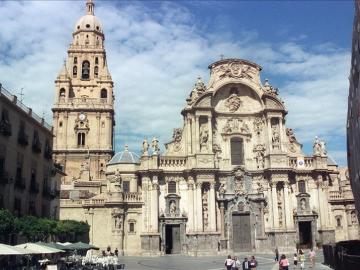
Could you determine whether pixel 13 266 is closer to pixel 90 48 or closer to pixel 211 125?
pixel 211 125

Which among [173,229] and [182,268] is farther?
[173,229]

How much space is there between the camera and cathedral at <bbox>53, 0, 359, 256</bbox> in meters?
48.5

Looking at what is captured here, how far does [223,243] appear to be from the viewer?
48.6 meters

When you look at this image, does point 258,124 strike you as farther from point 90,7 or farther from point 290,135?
point 90,7

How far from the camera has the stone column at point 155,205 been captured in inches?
1885

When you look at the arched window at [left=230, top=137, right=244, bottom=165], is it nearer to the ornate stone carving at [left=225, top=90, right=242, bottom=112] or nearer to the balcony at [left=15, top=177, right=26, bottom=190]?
the ornate stone carving at [left=225, top=90, right=242, bottom=112]

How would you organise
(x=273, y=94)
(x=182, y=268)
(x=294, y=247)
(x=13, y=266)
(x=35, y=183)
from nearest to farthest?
1. (x=13, y=266)
2. (x=182, y=268)
3. (x=35, y=183)
4. (x=294, y=247)
5. (x=273, y=94)

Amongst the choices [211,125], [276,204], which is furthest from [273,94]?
[276,204]

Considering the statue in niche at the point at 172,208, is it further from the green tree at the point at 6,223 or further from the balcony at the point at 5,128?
the green tree at the point at 6,223

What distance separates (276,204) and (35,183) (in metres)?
24.6

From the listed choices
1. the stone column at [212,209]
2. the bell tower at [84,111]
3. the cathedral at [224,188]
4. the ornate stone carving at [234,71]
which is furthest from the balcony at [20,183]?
the bell tower at [84,111]

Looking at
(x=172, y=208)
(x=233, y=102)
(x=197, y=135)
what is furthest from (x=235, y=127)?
(x=172, y=208)

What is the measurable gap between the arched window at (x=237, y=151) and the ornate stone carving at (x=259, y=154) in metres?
1.50

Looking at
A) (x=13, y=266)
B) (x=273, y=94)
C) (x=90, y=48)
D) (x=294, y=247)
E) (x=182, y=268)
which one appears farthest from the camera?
(x=90, y=48)
